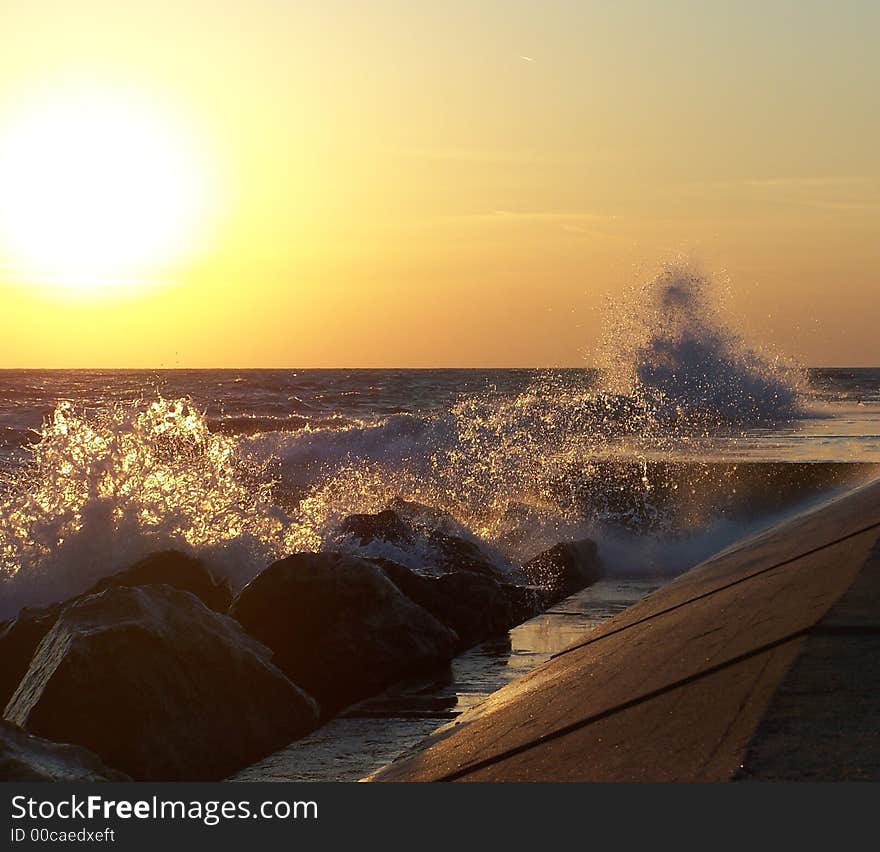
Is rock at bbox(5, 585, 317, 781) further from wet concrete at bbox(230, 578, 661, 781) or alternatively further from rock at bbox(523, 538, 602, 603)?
rock at bbox(523, 538, 602, 603)

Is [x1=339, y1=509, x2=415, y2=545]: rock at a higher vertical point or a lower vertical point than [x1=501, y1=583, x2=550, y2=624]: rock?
higher

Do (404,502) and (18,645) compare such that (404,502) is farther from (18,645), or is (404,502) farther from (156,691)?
(156,691)

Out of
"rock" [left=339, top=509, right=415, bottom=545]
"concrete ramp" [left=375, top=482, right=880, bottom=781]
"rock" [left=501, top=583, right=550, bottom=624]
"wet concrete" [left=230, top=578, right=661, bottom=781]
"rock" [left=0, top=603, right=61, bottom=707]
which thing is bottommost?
"wet concrete" [left=230, top=578, right=661, bottom=781]

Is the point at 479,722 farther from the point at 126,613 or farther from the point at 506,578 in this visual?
the point at 506,578

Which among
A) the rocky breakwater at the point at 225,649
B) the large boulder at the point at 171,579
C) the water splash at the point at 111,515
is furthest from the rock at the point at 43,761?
the water splash at the point at 111,515

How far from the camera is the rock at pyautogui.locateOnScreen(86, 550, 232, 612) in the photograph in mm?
7406

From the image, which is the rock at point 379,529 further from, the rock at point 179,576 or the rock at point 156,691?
the rock at point 156,691

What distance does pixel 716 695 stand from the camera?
8.89 feet

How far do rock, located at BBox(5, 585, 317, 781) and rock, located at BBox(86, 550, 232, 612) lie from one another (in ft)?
7.56

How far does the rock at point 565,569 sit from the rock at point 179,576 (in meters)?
2.13

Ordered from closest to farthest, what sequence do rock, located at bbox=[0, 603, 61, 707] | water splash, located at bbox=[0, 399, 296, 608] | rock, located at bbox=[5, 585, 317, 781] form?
rock, located at bbox=[5, 585, 317, 781]
rock, located at bbox=[0, 603, 61, 707]
water splash, located at bbox=[0, 399, 296, 608]

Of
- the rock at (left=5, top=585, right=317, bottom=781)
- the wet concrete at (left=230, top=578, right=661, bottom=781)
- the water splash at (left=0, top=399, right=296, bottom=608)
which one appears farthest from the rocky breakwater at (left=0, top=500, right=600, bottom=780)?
the water splash at (left=0, top=399, right=296, bottom=608)

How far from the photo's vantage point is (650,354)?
4166cm

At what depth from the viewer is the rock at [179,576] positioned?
24.3 ft
